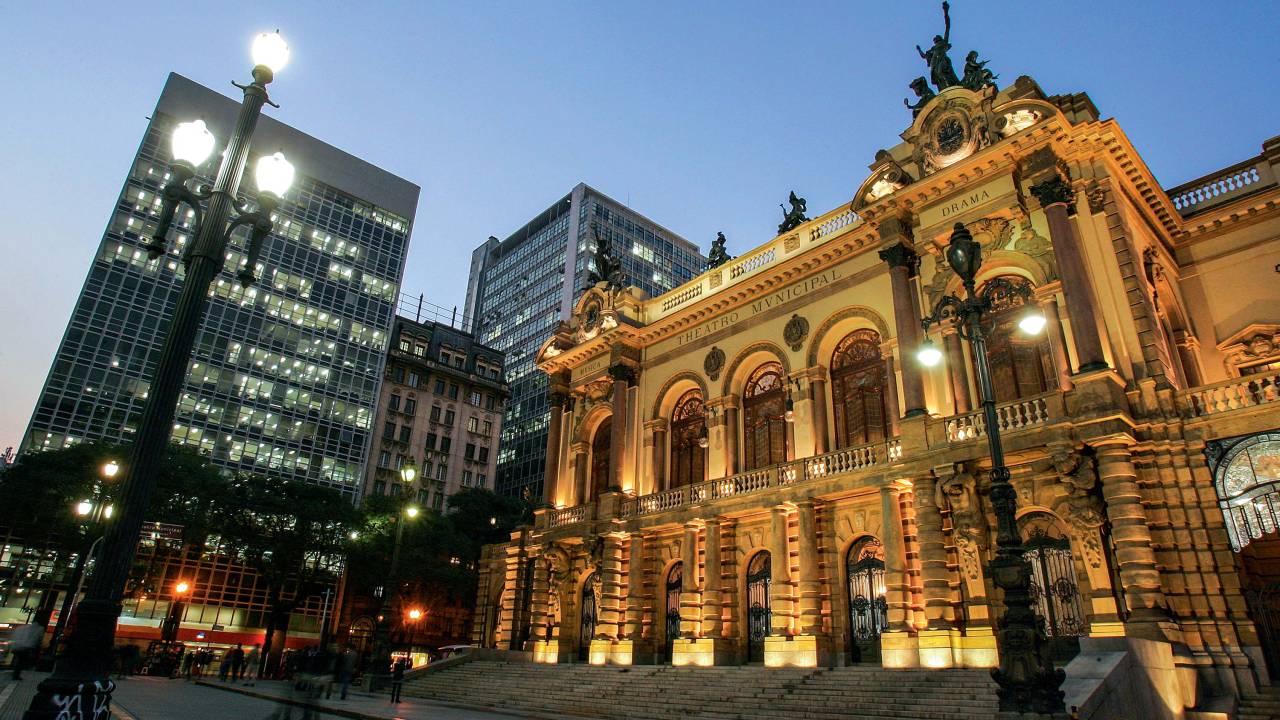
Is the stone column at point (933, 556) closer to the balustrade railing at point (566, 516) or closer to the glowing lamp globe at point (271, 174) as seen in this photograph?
the balustrade railing at point (566, 516)

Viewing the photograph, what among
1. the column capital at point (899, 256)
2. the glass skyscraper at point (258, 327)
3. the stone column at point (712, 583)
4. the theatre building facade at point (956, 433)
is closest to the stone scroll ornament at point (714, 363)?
the theatre building facade at point (956, 433)

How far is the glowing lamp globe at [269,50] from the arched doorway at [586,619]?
78.2 feet

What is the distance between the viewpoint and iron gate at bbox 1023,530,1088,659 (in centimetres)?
1745

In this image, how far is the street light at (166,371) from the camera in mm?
6953

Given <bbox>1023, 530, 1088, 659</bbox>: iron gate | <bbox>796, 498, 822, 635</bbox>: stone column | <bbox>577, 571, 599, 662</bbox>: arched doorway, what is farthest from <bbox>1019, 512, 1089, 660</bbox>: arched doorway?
<bbox>577, 571, 599, 662</bbox>: arched doorway

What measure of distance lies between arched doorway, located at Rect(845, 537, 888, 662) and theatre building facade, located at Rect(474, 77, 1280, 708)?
0.23ft

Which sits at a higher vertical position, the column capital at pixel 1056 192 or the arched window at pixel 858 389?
the column capital at pixel 1056 192

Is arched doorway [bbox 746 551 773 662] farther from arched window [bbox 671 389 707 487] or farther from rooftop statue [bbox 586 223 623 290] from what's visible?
rooftop statue [bbox 586 223 623 290]

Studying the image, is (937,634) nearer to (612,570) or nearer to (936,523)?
(936,523)

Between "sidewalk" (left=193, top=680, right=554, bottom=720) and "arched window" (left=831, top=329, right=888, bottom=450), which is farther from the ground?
"arched window" (left=831, top=329, right=888, bottom=450)

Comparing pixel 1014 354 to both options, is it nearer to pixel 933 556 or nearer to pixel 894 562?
pixel 933 556

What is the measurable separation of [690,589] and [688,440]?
619cm

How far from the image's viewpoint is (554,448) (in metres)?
34.7

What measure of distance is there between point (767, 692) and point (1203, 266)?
17.8 meters
